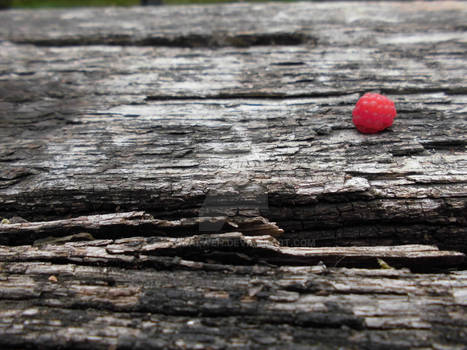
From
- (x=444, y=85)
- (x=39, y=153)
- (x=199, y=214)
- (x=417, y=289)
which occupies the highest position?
(x=444, y=85)

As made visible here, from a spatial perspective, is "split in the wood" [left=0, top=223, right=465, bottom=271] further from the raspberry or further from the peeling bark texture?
the raspberry

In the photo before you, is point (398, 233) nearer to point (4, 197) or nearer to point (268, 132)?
point (268, 132)

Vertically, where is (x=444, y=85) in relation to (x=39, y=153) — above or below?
above

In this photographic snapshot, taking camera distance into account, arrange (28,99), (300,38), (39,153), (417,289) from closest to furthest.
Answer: (417,289), (39,153), (28,99), (300,38)

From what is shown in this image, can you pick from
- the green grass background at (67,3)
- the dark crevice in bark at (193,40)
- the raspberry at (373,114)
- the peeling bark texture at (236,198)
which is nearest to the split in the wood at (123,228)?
the peeling bark texture at (236,198)

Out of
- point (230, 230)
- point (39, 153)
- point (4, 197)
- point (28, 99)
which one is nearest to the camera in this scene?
point (230, 230)

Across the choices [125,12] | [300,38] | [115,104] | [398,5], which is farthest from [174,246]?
[398,5]

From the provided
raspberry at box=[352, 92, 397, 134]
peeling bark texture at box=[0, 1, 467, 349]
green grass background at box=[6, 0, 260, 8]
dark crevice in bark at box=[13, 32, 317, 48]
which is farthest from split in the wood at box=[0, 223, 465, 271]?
green grass background at box=[6, 0, 260, 8]
